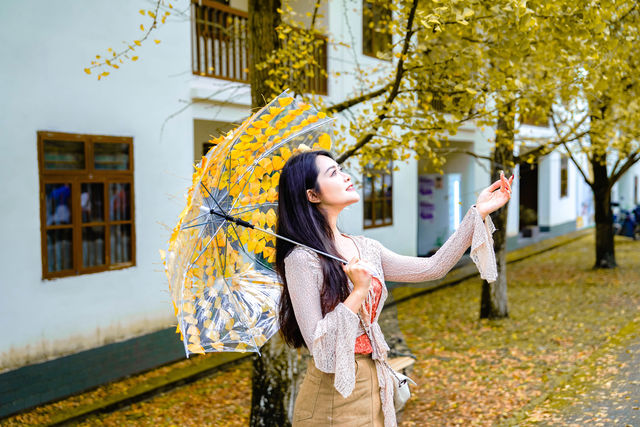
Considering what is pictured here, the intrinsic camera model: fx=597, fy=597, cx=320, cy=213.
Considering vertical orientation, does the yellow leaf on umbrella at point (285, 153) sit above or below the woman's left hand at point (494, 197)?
above

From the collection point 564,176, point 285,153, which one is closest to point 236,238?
point 285,153

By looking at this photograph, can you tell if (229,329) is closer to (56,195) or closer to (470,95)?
(470,95)

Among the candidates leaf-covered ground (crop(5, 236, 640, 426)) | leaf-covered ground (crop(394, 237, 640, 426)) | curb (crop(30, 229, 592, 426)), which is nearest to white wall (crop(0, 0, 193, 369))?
curb (crop(30, 229, 592, 426))

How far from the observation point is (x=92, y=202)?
802cm

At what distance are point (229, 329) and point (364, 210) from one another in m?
10.9

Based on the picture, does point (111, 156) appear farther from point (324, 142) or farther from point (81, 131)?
point (324, 142)

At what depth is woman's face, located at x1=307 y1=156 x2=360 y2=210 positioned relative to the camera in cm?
238

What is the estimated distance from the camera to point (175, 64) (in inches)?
351

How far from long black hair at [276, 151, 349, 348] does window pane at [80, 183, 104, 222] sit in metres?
6.17

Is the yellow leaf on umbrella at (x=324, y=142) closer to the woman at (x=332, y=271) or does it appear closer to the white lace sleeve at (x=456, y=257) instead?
the woman at (x=332, y=271)

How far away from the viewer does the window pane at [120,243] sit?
27.2 ft

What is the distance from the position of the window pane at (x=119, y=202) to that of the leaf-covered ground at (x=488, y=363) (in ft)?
8.85

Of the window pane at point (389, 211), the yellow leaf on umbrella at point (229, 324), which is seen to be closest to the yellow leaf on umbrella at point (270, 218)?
the yellow leaf on umbrella at point (229, 324)

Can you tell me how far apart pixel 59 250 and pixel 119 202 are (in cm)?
109
